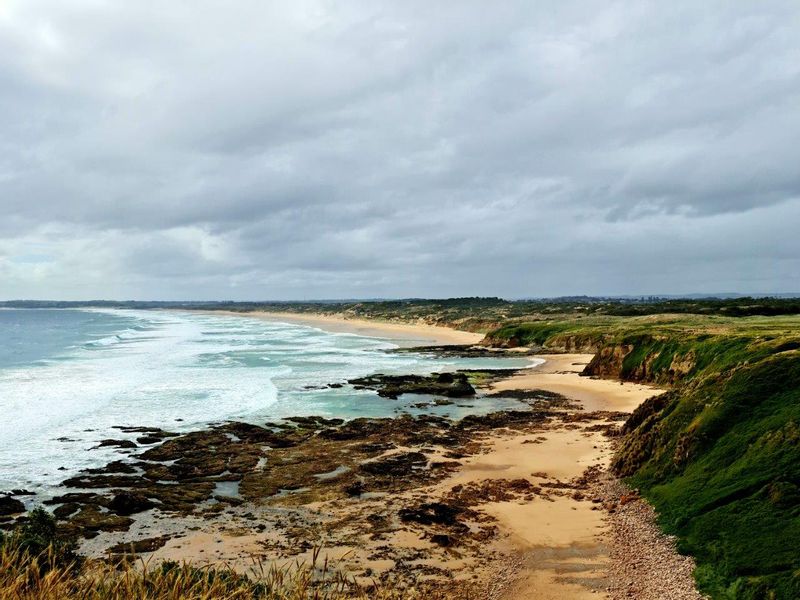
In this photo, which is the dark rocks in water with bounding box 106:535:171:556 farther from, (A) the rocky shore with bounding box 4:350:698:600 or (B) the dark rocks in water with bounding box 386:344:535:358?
(B) the dark rocks in water with bounding box 386:344:535:358

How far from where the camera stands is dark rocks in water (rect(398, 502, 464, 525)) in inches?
589

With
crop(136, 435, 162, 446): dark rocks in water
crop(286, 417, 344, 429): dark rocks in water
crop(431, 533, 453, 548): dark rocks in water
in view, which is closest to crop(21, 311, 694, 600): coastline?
crop(431, 533, 453, 548): dark rocks in water

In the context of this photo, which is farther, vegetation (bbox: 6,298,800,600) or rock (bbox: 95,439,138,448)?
rock (bbox: 95,439,138,448)

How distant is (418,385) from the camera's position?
129 ft

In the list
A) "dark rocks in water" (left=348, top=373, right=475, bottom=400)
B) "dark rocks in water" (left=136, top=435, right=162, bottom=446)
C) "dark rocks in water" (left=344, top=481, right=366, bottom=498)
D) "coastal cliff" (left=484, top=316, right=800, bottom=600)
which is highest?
"coastal cliff" (left=484, top=316, right=800, bottom=600)

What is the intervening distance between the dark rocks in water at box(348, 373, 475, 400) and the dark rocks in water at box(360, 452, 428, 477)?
14.2m

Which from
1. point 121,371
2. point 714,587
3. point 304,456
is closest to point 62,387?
point 121,371

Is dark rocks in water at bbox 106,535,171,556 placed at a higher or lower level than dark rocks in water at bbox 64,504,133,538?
higher

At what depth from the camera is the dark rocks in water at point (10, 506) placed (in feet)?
53.2

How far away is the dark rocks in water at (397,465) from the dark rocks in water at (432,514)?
12.2ft

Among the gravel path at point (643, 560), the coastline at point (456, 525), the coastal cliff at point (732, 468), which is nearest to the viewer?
the coastal cliff at point (732, 468)

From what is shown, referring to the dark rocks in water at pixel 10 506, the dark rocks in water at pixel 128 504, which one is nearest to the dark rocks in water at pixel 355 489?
the dark rocks in water at pixel 128 504

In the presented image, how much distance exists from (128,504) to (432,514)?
9.34m

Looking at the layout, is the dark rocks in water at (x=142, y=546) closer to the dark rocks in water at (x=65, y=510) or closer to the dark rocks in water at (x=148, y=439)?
the dark rocks in water at (x=65, y=510)
